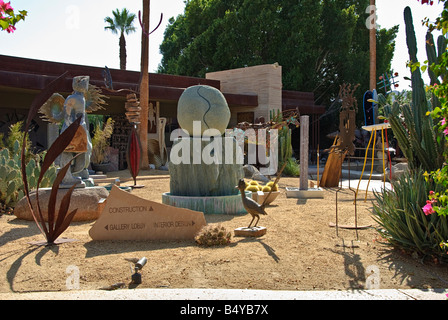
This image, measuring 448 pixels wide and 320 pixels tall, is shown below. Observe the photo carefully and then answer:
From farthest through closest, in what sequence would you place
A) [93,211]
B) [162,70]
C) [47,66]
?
1. [162,70]
2. [47,66]
3. [93,211]

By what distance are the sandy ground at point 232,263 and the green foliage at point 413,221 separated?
17cm

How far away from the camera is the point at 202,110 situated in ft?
26.7

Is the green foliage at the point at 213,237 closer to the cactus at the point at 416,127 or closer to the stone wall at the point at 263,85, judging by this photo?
the cactus at the point at 416,127

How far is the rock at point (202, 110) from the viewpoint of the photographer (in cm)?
812

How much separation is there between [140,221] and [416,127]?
3.77 m

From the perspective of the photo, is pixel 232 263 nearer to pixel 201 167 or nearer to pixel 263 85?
pixel 201 167

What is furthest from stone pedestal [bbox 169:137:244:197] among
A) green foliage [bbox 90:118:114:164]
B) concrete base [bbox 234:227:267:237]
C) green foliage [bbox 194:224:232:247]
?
green foliage [bbox 90:118:114:164]

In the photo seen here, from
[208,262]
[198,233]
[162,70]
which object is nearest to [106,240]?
[198,233]

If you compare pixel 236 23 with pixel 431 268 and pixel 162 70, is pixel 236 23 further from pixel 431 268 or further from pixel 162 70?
pixel 431 268

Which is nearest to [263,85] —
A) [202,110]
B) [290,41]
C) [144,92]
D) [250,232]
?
[144,92]

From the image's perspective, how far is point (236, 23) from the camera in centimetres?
2731

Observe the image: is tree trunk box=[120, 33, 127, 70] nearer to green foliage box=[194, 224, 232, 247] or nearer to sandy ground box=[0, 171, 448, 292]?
sandy ground box=[0, 171, 448, 292]

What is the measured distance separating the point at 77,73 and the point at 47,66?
105 cm

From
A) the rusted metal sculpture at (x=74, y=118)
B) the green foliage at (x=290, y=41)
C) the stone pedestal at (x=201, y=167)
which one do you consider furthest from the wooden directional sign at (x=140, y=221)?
the green foliage at (x=290, y=41)
